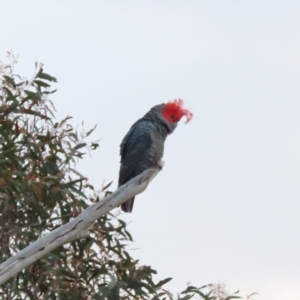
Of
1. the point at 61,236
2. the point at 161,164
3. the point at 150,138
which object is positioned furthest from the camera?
the point at 150,138

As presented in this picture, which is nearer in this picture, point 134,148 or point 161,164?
point 161,164

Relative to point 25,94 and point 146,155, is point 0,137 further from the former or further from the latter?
point 146,155

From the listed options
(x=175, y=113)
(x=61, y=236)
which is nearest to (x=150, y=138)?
(x=175, y=113)

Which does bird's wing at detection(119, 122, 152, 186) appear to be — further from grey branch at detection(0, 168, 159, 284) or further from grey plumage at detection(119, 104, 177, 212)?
grey branch at detection(0, 168, 159, 284)

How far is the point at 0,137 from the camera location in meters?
4.12

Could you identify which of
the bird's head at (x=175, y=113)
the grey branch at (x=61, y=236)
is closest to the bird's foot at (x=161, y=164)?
the bird's head at (x=175, y=113)

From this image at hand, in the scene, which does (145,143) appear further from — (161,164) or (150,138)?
(161,164)

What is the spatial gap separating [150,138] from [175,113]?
0.69ft

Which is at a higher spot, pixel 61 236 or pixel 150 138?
pixel 150 138

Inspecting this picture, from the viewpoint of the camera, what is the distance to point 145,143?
195 inches

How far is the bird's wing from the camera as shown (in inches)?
195

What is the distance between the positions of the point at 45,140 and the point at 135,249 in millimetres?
683

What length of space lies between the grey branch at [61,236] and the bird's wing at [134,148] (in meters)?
1.56

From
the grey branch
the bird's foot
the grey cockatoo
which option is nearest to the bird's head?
the grey cockatoo
